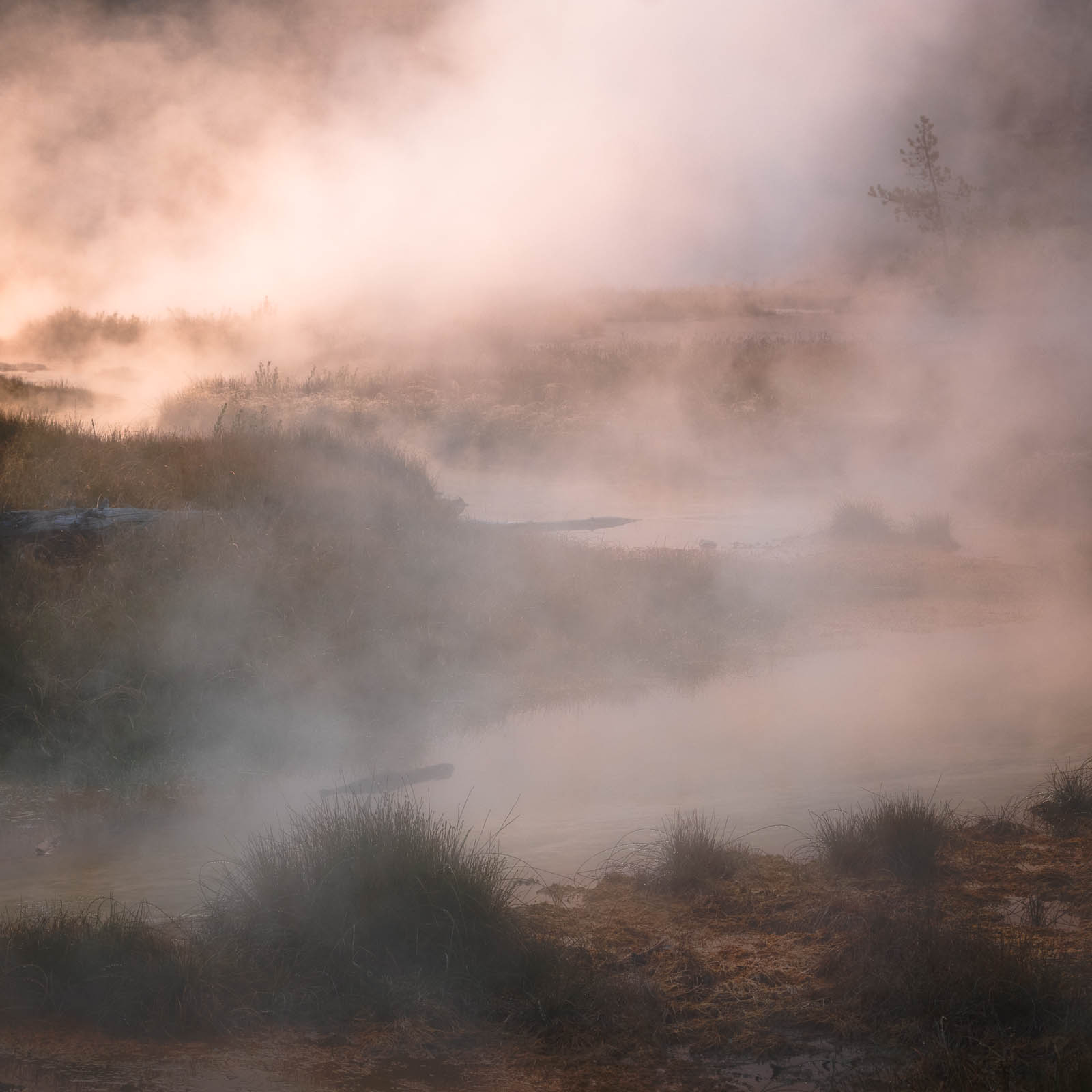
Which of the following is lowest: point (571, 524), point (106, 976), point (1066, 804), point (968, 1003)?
point (968, 1003)

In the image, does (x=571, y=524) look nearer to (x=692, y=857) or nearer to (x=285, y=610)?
(x=285, y=610)

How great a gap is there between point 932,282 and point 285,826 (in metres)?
16.4

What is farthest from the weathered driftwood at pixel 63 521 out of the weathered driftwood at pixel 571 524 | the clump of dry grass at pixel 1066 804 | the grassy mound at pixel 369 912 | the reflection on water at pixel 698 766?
the clump of dry grass at pixel 1066 804

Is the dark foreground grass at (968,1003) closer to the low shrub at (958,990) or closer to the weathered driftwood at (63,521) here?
the low shrub at (958,990)

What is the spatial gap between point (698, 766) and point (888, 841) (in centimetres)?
137

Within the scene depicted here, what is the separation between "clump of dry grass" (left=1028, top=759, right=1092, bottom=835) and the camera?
13.8 ft

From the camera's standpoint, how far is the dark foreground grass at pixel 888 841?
12.5 ft

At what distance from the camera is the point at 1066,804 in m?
4.31

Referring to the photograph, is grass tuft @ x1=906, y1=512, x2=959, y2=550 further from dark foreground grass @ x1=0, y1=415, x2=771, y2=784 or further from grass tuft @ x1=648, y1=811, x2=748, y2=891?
grass tuft @ x1=648, y1=811, x2=748, y2=891

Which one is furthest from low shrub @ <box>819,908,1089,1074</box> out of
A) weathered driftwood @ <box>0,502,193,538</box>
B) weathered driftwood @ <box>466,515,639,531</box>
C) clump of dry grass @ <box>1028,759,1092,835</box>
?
weathered driftwood @ <box>466,515,639,531</box>

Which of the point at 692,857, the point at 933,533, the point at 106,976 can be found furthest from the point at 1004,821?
the point at 933,533

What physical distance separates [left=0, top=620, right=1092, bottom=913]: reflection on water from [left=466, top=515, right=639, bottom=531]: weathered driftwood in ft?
8.90

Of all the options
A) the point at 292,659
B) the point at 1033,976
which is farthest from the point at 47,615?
the point at 1033,976

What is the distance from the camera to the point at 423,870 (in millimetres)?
3295
